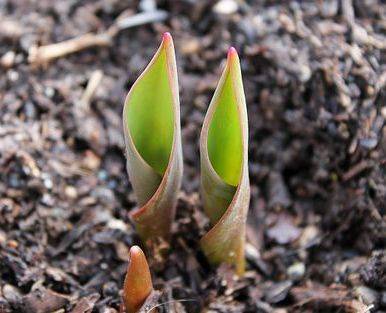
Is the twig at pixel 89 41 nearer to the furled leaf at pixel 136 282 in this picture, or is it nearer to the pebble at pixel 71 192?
the pebble at pixel 71 192

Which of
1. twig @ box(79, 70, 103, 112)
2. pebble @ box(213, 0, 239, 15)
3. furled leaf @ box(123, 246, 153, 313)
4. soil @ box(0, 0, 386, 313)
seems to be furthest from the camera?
pebble @ box(213, 0, 239, 15)

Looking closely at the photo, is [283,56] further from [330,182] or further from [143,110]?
[143,110]

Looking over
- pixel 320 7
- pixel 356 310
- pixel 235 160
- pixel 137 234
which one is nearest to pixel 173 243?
pixel 137 234

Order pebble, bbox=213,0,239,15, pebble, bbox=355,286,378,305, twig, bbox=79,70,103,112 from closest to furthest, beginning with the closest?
pebble, bbox=355,286,378,305
twig, bbox=79,70,103,112
pebble, bbox=213,0,239,15

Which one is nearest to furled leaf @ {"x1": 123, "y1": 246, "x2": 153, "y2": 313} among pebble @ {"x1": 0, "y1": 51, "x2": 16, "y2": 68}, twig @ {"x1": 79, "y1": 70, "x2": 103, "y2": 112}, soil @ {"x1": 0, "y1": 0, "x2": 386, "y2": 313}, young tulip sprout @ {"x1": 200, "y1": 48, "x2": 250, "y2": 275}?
soil @ {"x1": 0, "y1": 0, "x2": 386, "y2": 313}

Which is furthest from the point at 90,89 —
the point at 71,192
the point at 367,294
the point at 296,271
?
the point at 367,294

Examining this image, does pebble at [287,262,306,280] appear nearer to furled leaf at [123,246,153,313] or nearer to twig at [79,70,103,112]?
furled leaf at [123,246,153,313]
